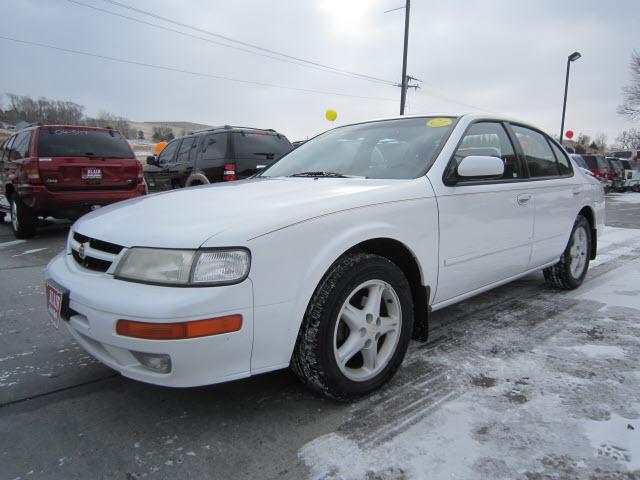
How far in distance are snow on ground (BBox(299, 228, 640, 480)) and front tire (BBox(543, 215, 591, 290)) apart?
2.28 feet

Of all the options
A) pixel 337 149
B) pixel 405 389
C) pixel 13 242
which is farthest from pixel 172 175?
pixel 405 389

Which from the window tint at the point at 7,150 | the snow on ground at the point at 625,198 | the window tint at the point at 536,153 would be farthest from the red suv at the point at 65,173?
the snow on ground at the point at 625,198

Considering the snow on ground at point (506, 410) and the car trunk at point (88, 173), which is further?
the car trunk at point (88, 173)

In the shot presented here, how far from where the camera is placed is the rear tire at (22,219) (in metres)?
6.67

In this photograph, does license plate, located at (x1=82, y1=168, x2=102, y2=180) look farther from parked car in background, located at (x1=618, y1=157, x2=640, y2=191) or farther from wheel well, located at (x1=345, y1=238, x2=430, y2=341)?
parked car in background, located at (x1=618, y1=157, x2=640, y2=191)

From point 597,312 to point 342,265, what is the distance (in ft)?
8.32

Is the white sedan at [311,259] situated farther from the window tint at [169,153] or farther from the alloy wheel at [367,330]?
the window tint at [169,153]

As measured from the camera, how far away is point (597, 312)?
3.46 m

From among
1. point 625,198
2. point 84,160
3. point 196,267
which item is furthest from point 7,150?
point 625,198

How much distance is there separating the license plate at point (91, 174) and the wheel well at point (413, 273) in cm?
578

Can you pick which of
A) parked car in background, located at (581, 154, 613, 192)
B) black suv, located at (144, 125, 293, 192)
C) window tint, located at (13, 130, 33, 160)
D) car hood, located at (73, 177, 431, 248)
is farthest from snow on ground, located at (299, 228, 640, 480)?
parked car in background, located at (581, 154, 613, 192)

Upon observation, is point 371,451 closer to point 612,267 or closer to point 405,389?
point 405,389

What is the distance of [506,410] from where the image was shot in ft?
6.83

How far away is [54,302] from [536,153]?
3482mm
